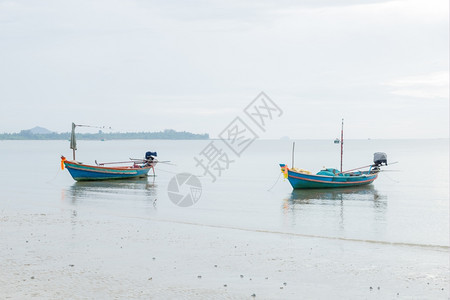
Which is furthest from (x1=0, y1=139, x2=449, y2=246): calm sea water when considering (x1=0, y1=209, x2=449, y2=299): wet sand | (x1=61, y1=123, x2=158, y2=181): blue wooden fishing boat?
(x1=0, y1=209, x2=449, y2=299): wet sand

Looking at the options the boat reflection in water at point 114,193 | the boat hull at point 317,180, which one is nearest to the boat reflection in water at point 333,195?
the boat hull at point 317,180

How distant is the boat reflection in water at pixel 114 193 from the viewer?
3288cm

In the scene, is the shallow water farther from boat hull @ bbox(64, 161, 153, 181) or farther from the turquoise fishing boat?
boat hull @ bbox(64, 161, 153, 181)

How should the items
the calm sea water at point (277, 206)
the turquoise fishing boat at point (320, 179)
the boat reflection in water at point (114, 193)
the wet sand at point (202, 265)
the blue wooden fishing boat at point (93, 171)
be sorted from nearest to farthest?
the wet sand at point (202, 265) → the calm sea water at point (277, 206) → the boat reflection in water at point (114, 193) → the turquoise fishing boat at point (320, 179) → the blue wooden fishing boat at point (93, 171)

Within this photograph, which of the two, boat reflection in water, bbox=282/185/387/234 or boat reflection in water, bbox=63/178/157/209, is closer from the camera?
boat reflection in water, bbox=282/185/387/234

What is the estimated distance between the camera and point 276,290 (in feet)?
42.2

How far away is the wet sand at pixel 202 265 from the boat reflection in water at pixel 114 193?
10935mm

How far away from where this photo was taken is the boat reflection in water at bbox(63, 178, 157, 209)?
108 feet

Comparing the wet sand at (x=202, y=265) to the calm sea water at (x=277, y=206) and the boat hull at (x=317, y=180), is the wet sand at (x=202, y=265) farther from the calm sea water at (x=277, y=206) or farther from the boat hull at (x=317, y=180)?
the boat hull at (x=317, y=180)

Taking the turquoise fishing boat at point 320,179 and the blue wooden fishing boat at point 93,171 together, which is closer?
the turquoise fishing boat at point 320,179

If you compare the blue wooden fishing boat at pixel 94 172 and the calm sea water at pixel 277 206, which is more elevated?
the blue wooden fishing boat at pixel 94 172

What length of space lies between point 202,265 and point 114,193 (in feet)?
80.4

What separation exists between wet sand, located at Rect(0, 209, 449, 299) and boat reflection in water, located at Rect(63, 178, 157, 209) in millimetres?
10935

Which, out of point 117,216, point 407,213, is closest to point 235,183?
point 407,213
